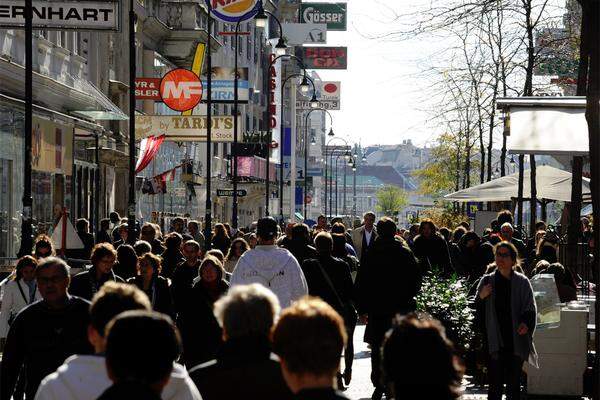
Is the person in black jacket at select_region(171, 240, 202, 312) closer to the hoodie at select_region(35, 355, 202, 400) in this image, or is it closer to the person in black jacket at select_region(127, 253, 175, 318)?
the person in black jacket at select_region(127, 253, 175, 318)

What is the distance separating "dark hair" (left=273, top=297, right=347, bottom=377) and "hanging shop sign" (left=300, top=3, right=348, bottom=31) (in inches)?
4618

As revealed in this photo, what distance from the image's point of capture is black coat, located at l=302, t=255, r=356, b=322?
14.2 m

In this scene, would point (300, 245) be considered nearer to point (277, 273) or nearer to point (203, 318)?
point (277, 273)

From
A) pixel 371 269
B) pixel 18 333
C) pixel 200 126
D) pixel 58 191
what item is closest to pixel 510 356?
pixel 371 269

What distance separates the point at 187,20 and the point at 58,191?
74.9ft

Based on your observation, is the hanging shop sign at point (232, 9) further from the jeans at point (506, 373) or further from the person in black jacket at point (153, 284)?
the jeans at point (506, 373)

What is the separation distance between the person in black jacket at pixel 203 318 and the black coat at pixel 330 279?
2660 millimetres

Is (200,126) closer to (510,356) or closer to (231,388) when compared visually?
(510,356)

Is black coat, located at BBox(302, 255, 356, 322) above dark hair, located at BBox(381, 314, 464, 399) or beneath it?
beneath

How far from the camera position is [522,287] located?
40.1 ft

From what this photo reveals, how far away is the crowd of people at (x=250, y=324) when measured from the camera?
15.5 ft

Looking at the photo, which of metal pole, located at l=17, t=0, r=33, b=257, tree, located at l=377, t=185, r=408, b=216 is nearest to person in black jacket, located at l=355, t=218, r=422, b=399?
metal pole, located at l=17, t=0, r=33, b=257

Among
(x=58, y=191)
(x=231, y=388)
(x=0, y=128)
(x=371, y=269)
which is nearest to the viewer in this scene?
(x=231, y=388)

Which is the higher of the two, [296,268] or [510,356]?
[296,268]
